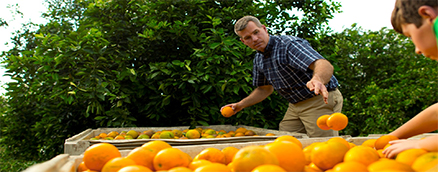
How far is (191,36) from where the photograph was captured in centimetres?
358

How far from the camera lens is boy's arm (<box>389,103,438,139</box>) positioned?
5.04ft

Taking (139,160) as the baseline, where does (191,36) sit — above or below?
above

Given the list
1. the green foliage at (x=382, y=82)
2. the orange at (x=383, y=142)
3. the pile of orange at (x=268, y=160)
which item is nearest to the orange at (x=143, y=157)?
the pile of orange at (x=268, y=160)

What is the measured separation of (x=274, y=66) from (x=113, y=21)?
211cm

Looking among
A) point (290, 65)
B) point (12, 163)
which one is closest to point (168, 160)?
point (290, 65)

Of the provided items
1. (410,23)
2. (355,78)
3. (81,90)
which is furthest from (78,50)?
(355,78)

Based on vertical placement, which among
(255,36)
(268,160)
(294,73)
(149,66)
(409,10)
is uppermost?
(255,36)

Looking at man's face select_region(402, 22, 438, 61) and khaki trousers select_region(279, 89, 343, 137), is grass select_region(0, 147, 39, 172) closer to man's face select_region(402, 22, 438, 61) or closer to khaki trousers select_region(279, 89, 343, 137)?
khaki trousers select_region(279, 89, 343, 137)

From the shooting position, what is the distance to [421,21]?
2.94 feet

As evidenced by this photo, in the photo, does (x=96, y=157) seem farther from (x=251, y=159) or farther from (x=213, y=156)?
(x=251, y=159)

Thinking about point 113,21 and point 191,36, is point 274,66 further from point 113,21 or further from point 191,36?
point 113,21

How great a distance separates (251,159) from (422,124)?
1.25m

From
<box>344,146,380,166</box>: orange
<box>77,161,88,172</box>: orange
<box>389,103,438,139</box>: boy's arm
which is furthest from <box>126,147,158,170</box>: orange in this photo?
<box>389,103,438,139</box>: boy's arm

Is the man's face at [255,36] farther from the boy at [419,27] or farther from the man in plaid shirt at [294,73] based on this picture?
the boy at [419,27]
